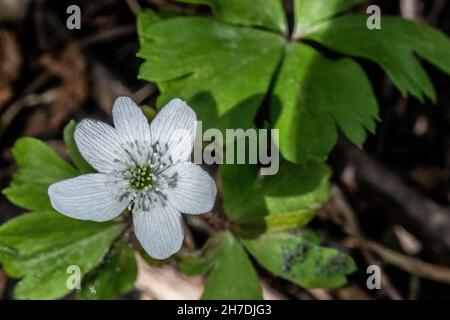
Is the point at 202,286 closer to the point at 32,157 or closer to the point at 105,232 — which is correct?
the point at 105,232

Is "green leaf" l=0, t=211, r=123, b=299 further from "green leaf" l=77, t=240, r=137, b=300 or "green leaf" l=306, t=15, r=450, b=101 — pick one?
"green leaf" l=306, t=15, r=450, b=101

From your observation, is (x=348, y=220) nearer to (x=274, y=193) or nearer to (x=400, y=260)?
(x=400, y=260)

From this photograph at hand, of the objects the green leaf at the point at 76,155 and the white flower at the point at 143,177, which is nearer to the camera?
the white flower at the point at 143,177

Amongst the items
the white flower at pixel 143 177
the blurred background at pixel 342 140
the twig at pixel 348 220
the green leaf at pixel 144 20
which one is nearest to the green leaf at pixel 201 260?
the blurred background at pixel 342 140

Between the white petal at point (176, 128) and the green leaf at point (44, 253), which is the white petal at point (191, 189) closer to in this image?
the white petal at point (176, 128)

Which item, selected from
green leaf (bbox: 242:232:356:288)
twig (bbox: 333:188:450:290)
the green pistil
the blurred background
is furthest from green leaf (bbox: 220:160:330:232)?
twig (bbox: 333:188:450:290)
